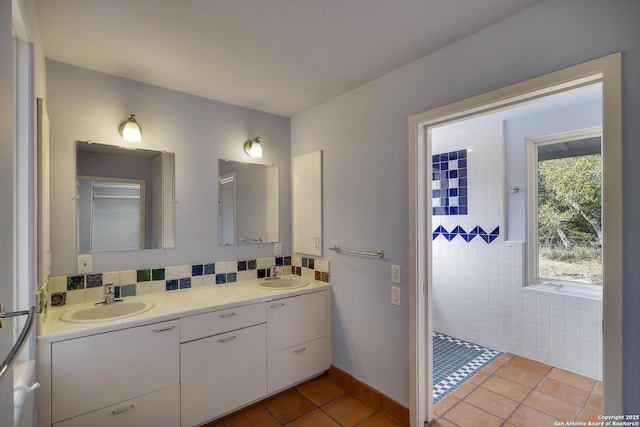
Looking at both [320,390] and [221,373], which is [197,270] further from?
[320,390]

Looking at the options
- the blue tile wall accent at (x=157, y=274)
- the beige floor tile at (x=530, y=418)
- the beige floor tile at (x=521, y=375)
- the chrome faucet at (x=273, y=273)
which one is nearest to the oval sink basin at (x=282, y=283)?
the chrome faucet at (x=273, y=273)

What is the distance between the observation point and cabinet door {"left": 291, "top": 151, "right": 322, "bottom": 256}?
2.70 meters

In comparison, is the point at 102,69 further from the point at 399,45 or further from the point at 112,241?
the point at 399,45

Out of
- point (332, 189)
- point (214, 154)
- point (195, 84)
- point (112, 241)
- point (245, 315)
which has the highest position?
point (195, 84)

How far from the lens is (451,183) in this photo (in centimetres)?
353

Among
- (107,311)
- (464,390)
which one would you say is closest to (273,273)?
(107,311)

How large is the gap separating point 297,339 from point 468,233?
2137mm

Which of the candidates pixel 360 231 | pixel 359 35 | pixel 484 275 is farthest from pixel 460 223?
pixel 359 35

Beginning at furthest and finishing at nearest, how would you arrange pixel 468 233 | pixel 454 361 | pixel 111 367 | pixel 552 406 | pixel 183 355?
pixel 468 233 → pixel 454 361 → pixel 552 406 → pixel 183 355 → pixel 111 367

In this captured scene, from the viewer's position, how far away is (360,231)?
2357 mm

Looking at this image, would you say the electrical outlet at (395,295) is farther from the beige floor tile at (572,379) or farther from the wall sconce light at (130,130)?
the wall sconce light at (130,130)

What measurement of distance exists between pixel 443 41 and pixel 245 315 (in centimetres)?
209

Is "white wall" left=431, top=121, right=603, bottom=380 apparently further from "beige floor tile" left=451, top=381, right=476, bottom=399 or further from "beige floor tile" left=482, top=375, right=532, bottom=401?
"beige floor tile" left=451, top=381, right=476, bottom=399

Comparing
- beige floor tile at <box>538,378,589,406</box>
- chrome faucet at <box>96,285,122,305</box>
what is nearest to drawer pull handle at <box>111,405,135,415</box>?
chrome faucet at <box>96,285,122,305</box>
